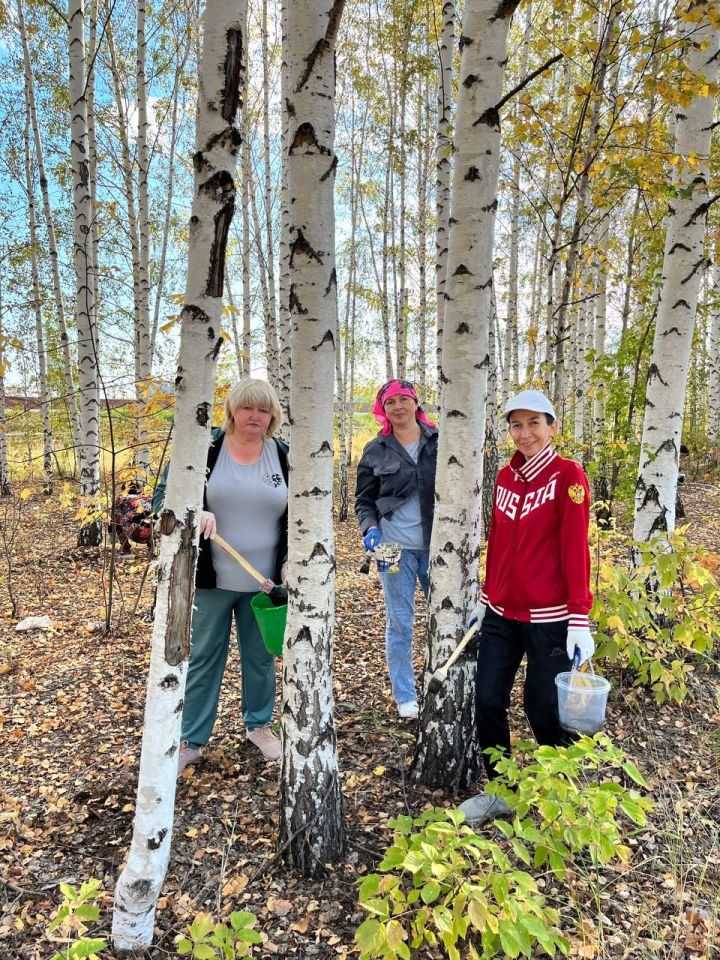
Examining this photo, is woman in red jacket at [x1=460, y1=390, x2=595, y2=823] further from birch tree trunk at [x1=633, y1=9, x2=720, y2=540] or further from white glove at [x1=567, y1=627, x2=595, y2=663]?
birch tree trunk at [x1=633, y1=9, x2=720, y2=540]

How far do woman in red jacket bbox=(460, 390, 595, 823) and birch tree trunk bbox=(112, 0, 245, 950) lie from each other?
1190mm

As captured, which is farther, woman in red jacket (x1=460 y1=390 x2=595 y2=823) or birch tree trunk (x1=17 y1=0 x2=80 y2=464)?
birch tree trunk (x1=17 y1=0 x2=80 y2=464)

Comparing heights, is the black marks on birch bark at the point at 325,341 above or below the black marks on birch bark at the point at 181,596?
above

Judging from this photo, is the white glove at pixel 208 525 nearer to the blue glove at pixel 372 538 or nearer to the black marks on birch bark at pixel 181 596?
the black marks on birch bark at pixel 181 596

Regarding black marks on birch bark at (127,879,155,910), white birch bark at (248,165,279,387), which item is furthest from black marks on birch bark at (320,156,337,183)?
white birch bark at (248,165,279,387)

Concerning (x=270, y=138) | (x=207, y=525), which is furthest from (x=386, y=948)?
(x=270, y=138)

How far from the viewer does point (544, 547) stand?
234cm

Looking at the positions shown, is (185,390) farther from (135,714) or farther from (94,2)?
(94,2)

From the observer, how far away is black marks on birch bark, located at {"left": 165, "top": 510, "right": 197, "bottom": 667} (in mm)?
1744

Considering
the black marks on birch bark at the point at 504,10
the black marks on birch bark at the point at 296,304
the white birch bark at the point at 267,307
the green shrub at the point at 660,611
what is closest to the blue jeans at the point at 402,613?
the green shrub at the point at 660,611

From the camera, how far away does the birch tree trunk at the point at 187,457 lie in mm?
1586

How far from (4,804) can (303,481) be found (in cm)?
214

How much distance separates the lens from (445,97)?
553 cm

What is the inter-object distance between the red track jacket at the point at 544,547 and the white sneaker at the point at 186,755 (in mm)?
1633
